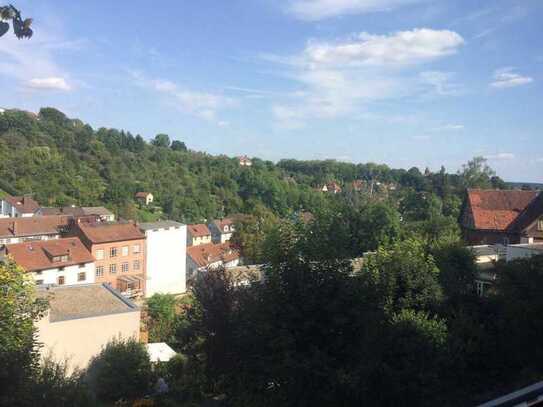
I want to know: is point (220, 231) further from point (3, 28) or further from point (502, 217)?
point (3, 28)

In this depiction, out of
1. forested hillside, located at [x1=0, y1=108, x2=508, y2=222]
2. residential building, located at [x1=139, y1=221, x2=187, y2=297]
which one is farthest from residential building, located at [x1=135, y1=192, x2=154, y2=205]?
residential building, located at [x1=139, y1=221, x2=187, y2=297]

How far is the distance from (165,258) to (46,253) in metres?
9.30

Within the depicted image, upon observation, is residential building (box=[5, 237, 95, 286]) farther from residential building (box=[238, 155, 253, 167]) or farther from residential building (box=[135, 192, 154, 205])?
residential building (box=[238, 155, 253, 167])

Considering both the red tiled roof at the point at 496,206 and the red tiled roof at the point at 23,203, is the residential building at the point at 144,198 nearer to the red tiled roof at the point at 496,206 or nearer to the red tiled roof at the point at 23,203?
the red tiled roof at the point at 23,203

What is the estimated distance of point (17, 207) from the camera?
158 ft

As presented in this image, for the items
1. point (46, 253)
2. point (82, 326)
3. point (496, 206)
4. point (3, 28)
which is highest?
point (3, 28)

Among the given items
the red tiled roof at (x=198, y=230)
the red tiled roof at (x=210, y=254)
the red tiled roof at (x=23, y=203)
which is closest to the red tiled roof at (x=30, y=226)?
the red tiled roof at (x=210, y=254)

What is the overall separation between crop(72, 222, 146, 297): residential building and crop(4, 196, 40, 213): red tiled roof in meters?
19.1

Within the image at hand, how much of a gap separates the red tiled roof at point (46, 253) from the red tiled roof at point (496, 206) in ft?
79.5

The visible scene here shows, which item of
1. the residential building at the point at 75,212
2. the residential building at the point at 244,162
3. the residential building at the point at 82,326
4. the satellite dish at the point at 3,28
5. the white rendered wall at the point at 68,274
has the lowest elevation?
the white rendered wall at the point at 68,274

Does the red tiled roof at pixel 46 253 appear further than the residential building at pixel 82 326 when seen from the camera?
Yes

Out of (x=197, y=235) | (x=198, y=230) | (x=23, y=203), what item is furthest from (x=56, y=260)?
(x=198, y=230)

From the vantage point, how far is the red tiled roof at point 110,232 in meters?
Answer: 31.5

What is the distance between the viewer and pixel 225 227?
5806 cm
